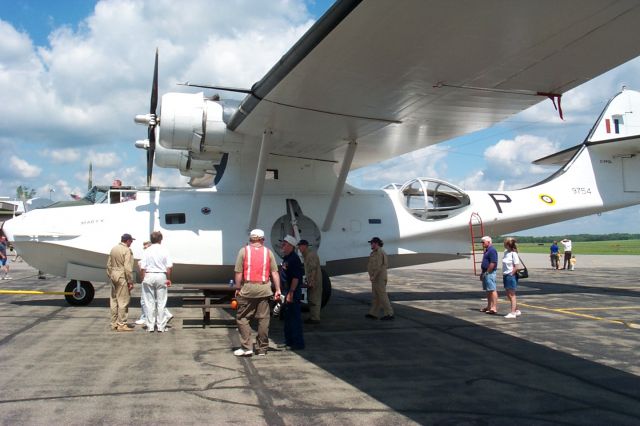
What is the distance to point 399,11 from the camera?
506cm

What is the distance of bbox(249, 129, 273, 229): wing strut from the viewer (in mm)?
9727

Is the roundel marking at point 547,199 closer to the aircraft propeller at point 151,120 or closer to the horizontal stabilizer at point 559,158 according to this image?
the horizontal stabilizer at point 559,158

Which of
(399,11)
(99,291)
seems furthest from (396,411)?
(99,291)

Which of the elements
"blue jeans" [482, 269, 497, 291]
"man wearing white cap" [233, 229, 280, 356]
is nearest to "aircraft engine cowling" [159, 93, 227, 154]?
"man wearing white cap" [233, 229, 280, 356]

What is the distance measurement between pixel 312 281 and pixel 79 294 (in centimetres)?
541

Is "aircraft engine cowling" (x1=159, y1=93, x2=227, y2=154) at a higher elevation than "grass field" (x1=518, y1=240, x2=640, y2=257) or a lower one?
higher

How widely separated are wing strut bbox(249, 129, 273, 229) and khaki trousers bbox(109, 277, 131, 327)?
Answer: 121 inches

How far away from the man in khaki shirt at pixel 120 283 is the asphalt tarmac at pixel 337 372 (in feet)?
0.94

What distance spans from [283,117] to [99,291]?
9.74 m

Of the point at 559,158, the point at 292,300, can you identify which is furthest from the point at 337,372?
the point at 559,158

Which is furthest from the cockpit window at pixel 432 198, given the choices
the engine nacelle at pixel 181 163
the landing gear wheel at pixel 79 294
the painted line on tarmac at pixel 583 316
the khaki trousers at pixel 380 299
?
the landing gear wheel at pixel 79 294

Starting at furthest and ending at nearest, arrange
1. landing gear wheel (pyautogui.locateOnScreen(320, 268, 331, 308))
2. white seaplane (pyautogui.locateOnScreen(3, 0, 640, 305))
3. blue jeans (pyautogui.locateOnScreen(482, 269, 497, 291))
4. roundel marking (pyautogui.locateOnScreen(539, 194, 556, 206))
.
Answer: roundel marking (pyautogui.locateOnScreen(539, 194, 556, 206)) → landing gear wheel (pyautogui.locateOnScreen(320, 268, 331, 308)) → blue jeans (pyautogui.locateOnScreen(482, 269, 497, 291)) → white seaplane (pyautogui.locateOnScreen(3, 0, 640, 305))

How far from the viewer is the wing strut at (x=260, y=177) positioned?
31.9ft

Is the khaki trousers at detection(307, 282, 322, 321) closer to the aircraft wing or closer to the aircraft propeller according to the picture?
the aircraft wing
